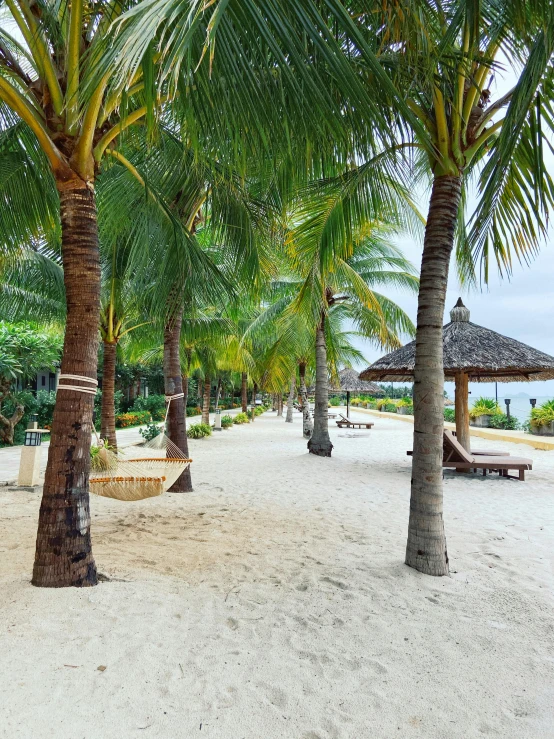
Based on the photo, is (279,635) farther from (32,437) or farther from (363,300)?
(363,300)

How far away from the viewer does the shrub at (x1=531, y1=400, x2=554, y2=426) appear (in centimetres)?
Answer: 1503

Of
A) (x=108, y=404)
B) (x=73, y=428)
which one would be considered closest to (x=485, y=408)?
(x=108, y=404)

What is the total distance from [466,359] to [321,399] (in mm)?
→ 3281

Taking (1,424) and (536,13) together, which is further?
(1,424)

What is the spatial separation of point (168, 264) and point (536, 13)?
3.47 metres

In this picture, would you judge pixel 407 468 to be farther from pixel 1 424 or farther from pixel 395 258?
pixel 1 424

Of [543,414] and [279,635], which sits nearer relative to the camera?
[279,635]

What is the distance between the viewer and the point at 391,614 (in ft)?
9.40

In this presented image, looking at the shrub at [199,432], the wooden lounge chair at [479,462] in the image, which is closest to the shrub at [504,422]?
the wooden lounge chair at [479,462]

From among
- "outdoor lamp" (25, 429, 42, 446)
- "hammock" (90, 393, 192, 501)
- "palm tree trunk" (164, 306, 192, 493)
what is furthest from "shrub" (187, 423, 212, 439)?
"hammock" (90, 393, 192, 501)

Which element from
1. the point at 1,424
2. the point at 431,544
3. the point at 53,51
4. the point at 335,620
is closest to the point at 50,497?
the point at 335,620

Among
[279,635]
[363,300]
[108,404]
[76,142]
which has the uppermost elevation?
[363,300]

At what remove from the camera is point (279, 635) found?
8.52ft

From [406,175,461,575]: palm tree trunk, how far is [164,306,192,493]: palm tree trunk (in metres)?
3.76
